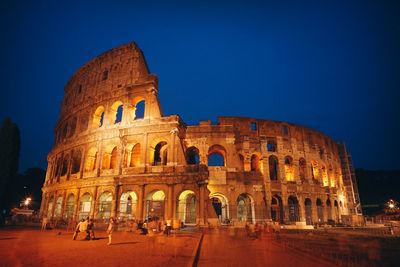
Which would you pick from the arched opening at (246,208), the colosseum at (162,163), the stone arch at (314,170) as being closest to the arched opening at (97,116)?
the colosseum at (162,163)

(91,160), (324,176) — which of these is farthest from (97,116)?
(324,176)

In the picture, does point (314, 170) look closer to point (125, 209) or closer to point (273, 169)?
point (273, 169)

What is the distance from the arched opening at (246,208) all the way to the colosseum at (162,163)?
0.59 ft

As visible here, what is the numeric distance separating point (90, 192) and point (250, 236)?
14.8 meters

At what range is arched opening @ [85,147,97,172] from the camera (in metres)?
22.0

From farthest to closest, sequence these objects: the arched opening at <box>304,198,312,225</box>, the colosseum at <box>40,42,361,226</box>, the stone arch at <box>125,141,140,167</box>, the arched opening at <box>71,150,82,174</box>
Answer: the arched opening at <box>304,198,312,225</box> < the arched opening at <box>71,150,82,174</box> < the stone arch at <box>125,141,140,167</box> < the colosseum at <box>40,42,361,226</box>

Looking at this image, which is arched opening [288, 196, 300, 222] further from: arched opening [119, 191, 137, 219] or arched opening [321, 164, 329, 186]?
arched opening [119, 191, 137, 219]

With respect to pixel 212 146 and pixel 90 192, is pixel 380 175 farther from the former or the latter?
pixel 90 192

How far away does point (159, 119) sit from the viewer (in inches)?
774

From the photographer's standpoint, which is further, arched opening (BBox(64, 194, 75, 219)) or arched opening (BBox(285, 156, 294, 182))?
arched opening (BBox(285, 156, 294, 182))

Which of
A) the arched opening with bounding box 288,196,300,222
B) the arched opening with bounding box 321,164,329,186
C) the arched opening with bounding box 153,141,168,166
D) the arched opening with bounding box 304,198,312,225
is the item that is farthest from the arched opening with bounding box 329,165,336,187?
the arched opening with bounding box 153,141,168,166

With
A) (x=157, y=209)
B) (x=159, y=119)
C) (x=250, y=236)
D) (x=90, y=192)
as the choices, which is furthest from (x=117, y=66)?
(x=250, y=236)

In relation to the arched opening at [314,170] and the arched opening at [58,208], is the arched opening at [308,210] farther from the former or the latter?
the arched opening at [58,208]

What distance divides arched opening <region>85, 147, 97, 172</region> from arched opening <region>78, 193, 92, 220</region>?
98.8 inches
